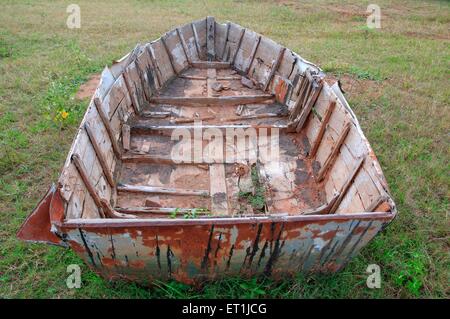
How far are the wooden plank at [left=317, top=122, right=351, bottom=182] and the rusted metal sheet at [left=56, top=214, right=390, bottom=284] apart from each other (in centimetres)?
139

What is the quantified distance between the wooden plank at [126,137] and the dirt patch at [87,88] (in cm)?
203

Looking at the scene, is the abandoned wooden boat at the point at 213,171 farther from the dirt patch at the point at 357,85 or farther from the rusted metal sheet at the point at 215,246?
the dirt patch at the point at 357,85

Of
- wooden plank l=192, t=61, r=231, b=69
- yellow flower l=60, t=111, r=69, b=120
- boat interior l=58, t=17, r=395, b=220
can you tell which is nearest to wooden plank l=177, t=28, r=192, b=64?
boat interior l=58, t=17, r=395, b=220

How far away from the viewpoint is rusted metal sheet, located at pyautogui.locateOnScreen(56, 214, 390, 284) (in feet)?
8.45

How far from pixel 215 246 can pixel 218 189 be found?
63.3 inches

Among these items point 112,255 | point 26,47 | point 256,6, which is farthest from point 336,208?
point 256,6

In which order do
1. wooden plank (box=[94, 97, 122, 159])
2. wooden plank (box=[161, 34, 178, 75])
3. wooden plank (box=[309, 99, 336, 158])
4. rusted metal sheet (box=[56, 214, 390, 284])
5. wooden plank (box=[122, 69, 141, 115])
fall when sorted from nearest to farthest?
rusted metal sheet (box=[56, 214, 390, 284])
wooden plank (box=[94, 97, 122, 159])
wooden plank (box=[309, 99, 336, 158])
wooden plank (box=[122, 69, 141, 115])
wooden plank (box=[161, 34, 178, 75])

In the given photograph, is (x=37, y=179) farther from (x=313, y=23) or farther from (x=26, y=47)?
(x=313, y=23)

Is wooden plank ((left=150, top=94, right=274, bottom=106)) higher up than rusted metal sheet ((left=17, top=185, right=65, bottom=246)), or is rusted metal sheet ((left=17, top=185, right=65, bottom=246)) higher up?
wooden plank ((left=150, top=94, right=274, bottom=106))

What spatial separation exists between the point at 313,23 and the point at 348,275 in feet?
34.3

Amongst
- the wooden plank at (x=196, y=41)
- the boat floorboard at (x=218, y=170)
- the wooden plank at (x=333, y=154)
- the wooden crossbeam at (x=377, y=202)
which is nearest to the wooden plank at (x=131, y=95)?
the boat floorboard at (x=218, y=170)

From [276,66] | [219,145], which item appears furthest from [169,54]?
[219,145]

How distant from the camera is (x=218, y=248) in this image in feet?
9.07

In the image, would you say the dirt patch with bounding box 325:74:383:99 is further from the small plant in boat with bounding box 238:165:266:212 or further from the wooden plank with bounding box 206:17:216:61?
the small plant in boat with bounding box 238:165:266:212
